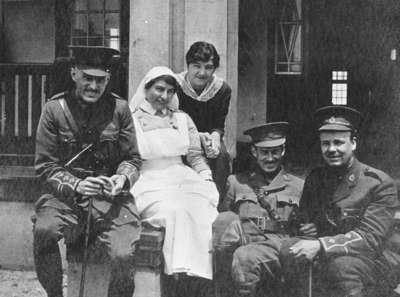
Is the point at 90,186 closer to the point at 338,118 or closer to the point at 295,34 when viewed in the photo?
the point at 338,118

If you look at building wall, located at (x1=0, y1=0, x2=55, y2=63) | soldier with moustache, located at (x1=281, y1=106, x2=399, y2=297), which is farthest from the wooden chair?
building wall, located at (x1=0, y1=0, x2=55, y2=63)

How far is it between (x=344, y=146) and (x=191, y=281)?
4.67ft

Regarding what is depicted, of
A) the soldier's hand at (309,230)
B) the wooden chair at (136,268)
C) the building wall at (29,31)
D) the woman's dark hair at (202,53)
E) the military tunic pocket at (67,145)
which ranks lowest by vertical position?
the wooden chair at (136,268)

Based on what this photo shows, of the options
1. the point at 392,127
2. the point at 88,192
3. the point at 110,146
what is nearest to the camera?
the point at 88,192

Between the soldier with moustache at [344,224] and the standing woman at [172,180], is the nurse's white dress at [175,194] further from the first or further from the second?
the soldier with moustache at [344,224]

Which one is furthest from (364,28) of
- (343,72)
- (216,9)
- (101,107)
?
(101,107)

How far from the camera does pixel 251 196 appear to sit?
436 cm

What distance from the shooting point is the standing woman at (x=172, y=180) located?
4176mm

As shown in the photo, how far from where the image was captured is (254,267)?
3.91 metres

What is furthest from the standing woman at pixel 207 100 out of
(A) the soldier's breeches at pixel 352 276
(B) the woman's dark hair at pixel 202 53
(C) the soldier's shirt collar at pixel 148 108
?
(A) the soldier's breeches at pixel 352 276

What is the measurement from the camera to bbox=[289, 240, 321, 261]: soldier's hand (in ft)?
12.7

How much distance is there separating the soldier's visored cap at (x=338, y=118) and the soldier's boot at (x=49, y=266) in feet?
6.38

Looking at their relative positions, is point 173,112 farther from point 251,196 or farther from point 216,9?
point 216,9

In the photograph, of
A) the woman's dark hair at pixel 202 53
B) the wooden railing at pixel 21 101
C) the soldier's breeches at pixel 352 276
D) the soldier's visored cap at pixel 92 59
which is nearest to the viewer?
the soldier's breeches at pixel 352 276
